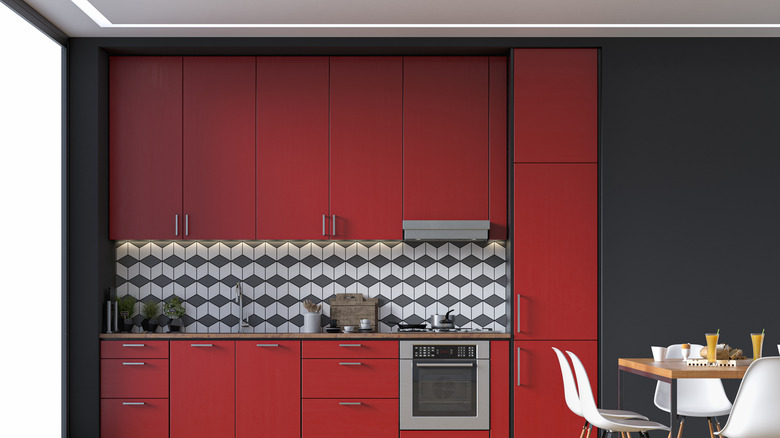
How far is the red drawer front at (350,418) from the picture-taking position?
4504mm

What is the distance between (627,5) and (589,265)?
1.68 metres

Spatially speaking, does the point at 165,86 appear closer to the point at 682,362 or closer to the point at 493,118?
the point at 493,118

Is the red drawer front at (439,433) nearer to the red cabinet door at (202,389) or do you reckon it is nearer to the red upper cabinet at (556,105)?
the red cabinet door at (202,389)

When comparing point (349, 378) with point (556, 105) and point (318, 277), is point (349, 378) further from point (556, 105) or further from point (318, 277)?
point (556, 105)

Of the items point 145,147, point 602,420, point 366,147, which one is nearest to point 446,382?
point 602,420

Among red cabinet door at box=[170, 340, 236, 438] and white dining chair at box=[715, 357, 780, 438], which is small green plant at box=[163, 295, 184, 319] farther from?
white dining chair at box=[715, 357, 780, 438]

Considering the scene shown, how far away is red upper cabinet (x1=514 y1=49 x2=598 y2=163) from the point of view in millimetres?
4625

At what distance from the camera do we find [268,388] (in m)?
4.52

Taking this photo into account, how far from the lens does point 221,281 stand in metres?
5.09

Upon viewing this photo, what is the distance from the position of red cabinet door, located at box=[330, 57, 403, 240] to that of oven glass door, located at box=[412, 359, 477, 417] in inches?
37.3

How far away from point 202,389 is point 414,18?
280cm

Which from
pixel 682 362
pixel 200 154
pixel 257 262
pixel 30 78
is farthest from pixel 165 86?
pixel 682 362

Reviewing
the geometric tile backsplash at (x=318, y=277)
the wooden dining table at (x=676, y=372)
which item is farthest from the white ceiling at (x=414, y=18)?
the wooden dining table at (x=676, y=372)

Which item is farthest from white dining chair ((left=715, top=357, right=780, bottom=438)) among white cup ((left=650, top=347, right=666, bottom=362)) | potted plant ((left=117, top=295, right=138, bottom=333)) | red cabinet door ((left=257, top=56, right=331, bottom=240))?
potted plant ((left=117, top=295, right=138, bottom=333))
